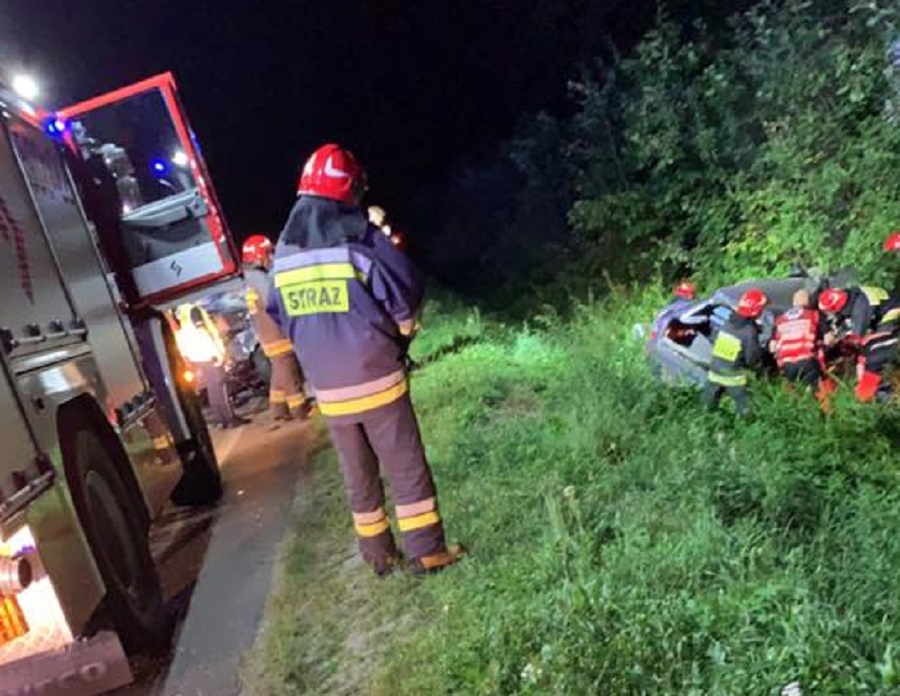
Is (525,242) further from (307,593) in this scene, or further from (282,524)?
(307,593)

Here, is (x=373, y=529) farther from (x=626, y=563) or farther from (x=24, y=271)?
(x=24, y=271)

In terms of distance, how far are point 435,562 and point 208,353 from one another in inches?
183

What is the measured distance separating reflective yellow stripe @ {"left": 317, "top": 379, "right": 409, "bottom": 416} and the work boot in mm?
713

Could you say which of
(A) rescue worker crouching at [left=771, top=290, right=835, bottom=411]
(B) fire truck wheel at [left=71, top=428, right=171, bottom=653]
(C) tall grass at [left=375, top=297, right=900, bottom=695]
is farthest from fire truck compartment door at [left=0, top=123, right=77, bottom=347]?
(A) rescue worker crouching at [left=771, top=290, right=835, bottom=411]

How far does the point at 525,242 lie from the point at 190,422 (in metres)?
11.4

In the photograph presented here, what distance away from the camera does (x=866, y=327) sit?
6.71 metres

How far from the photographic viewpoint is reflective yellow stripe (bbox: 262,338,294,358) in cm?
891

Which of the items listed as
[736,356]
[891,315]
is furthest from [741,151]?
[736,356]

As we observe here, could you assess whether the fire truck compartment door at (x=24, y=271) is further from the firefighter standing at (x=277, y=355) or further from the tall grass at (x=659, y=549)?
the firefighter standing at (x=277, y=355)

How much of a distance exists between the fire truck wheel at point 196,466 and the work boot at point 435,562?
8.74 feet

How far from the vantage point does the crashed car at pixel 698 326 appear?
23.7 ft

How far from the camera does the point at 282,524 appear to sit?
593 centimetres

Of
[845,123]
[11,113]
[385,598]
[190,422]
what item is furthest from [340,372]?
[845,123]

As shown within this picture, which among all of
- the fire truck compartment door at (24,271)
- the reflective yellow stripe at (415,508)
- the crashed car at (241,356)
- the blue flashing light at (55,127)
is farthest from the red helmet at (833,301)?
the crashed car at (241,356)
